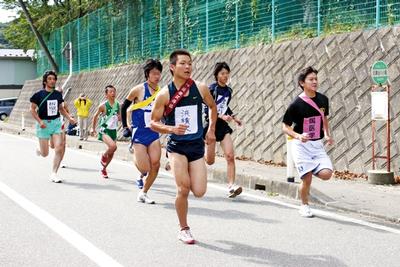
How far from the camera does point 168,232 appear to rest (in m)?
6.31

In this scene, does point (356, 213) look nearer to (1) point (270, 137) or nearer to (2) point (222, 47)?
(1) point (270, 137)

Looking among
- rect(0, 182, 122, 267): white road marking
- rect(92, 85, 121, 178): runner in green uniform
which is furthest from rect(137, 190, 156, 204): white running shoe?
rect(92, 85, 121, 178): runner in green uniform

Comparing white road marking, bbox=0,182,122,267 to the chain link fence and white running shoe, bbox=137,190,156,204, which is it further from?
the chain link fence

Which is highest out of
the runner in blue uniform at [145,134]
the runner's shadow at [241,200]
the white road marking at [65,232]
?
the runner in blue uniform at [145,134]

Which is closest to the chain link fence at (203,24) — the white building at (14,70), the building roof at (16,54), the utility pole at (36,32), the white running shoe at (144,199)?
the utility pole at (36,32)

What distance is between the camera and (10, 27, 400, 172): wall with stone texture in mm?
10781

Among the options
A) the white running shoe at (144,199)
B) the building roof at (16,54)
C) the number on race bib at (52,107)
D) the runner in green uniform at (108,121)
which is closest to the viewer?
the white running shoe at (144,199)

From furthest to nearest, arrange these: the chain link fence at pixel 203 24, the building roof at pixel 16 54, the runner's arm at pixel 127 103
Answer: the building roof at pixel 16 54 < the chain link fence at pixel 203 24 < the runner's arm at pixel 127 103

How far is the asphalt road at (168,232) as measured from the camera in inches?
205

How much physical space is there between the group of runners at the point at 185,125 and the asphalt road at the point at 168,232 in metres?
0.38

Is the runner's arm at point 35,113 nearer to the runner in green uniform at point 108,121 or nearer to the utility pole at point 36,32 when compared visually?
the runner in green uniform at point 108,121

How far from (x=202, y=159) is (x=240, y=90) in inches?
368

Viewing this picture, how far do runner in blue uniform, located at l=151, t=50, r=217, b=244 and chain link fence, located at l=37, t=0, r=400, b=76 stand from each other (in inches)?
295

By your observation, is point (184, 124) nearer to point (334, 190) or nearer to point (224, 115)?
point (224, 115)
